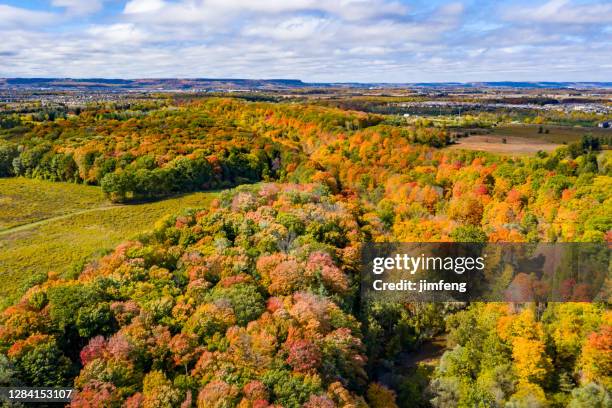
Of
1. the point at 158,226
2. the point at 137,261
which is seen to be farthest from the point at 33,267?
the point at 137,261

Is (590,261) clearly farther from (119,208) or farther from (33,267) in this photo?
(119,208)

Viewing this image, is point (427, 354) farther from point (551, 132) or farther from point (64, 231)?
point (551, 132)

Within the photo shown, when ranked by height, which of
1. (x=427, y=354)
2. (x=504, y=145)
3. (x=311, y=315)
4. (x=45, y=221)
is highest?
(x=504, y=145)

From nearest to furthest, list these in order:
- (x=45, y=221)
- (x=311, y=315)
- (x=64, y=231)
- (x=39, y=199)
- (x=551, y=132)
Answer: (x=311, y=315) < (x=64, y=231) < (x=45, y=221) < (x=39, y=199) < (x=551, y=132)

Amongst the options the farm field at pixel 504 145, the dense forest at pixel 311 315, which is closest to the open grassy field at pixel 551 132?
the farm field at pixel 504 145

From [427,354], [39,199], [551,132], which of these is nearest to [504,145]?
[551,132]

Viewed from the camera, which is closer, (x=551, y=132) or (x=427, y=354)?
(x=427, y=354)

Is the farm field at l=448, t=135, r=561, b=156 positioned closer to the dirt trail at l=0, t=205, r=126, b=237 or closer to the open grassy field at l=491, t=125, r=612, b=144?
the open grassy field at l=491, t=125, r=612, b=144
